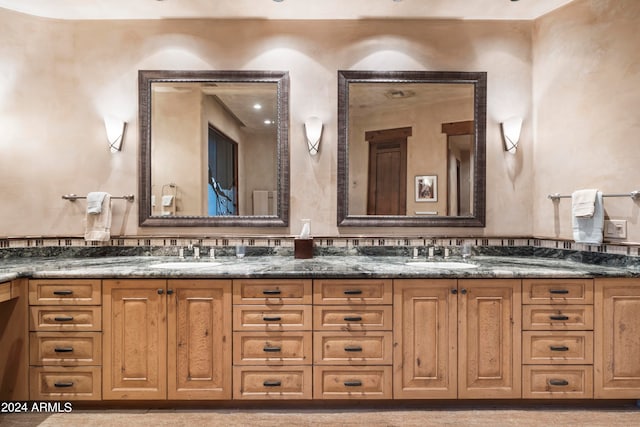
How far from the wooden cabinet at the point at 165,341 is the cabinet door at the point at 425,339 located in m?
1.01

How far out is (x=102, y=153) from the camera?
262 centimetres

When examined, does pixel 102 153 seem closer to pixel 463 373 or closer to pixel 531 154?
pixel 463 373

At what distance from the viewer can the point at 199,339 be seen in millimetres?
1967

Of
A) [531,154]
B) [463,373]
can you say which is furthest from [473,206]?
[463,373]

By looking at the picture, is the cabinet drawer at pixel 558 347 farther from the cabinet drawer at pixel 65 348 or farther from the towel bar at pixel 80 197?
the towel bar at pixel 80 197

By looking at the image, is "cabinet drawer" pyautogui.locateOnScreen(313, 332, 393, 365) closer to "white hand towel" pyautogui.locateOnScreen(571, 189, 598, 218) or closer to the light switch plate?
"white hand towel" pyautogui.locateOnScreen(571, 189, 598, 218)

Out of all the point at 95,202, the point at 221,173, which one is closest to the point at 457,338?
the point at 221,173

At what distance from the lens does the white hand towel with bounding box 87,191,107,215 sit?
2504 mm

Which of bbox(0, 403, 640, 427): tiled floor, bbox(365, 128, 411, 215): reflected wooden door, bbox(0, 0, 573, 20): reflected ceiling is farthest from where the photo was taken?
bbox(365, 128, 411, 215): reflected wooden door

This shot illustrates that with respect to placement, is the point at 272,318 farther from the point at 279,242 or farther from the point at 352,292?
the point at 279,242

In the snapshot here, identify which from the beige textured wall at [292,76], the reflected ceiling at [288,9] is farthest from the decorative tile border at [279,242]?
the reflected ceiling at [288,9]

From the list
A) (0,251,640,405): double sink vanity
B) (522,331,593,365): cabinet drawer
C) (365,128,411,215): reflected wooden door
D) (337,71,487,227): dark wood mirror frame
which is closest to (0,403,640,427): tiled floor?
(0,251,640,405): double sink vanity

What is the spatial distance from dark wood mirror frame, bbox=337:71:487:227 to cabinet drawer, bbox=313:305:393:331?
79cm

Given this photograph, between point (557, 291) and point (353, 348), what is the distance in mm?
1236
